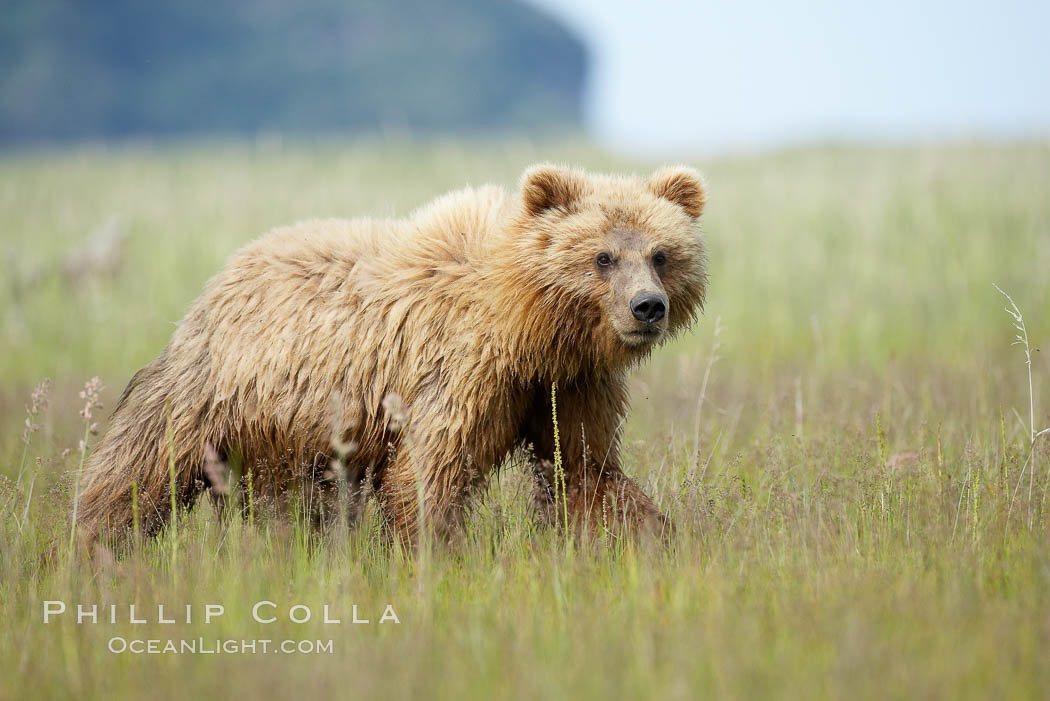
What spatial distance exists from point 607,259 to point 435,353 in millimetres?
873

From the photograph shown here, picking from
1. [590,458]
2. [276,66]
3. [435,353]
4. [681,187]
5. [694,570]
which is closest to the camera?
[694,570]

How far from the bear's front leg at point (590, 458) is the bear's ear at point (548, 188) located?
0.82 metres

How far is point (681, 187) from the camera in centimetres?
503

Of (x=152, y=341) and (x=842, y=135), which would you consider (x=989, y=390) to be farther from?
(x=842, y=135)

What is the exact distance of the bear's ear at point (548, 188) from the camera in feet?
15.3

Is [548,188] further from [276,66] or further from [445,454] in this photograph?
[276,66]

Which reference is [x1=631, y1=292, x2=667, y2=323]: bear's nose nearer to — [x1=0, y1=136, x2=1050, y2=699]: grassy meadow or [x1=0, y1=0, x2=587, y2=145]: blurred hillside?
[x1=0, y1=136, x2=1050, y2=699]: grassy meadow

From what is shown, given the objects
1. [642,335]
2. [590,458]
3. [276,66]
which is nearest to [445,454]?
[590,458]

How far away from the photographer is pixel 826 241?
13.5 m

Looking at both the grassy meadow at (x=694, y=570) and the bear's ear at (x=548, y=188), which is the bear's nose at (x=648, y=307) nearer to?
the bear's ear at (x=548, y=188)

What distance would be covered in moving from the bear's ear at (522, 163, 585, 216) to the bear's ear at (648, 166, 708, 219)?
42 centimetres

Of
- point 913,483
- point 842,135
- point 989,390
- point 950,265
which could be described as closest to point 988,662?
point 913,483

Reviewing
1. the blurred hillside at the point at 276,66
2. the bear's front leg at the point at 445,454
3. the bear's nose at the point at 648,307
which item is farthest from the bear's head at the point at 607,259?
the blurred hillside at the point at 276,66

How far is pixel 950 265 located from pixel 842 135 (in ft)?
30.3
